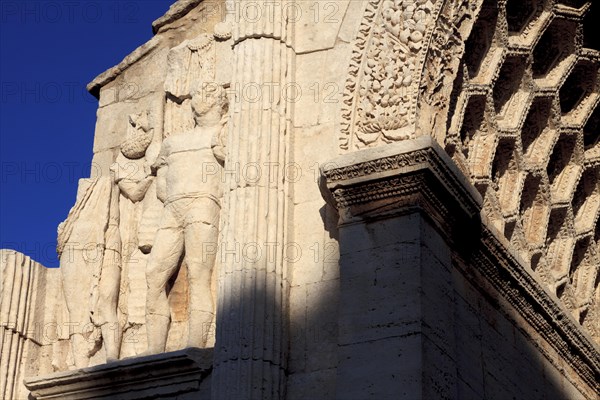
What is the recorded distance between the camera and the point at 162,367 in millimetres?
8750

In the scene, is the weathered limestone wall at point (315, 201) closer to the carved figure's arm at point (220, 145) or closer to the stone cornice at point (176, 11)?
the carved figure's arm at point (220, 145)

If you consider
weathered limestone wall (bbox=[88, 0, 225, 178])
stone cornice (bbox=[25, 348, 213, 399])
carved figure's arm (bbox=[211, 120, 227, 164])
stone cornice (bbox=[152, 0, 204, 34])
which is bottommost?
stone cornice (bbox=[25, 348, 213, 399])

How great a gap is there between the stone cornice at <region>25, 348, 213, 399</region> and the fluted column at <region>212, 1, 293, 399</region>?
33 centimetres

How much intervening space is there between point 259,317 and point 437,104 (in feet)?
6.82

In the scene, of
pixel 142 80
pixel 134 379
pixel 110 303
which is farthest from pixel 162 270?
pixel 142 80

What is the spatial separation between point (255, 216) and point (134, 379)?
154cm

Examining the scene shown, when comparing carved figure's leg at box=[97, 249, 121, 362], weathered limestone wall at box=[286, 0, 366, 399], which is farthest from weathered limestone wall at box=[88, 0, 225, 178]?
weathered limestone wall at box=[286, 0, 366, 399]

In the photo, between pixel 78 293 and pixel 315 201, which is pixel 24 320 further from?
pixel 315 201

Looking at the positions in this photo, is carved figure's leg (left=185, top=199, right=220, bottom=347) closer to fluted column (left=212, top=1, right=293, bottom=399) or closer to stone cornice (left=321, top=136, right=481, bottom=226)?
fluted column (left=212, top=1, right=293, bottom=399)

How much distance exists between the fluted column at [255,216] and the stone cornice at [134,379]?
0.33 meters

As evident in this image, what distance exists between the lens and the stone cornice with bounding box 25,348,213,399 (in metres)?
8.60

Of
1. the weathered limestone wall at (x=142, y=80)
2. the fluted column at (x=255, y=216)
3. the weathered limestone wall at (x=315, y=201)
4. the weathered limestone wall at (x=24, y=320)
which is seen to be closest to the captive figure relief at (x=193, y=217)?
the fluted column at (x=255, y=216)

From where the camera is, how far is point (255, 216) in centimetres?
852

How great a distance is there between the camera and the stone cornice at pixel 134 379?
8.60 meters
